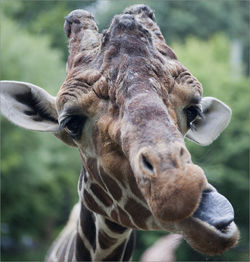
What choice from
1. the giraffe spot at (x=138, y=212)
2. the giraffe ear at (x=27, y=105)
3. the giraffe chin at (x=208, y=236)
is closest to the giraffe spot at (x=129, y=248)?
the giraffe spot at (x=138, y=212)

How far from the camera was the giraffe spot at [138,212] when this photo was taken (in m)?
3.68

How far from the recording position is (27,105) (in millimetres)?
4625

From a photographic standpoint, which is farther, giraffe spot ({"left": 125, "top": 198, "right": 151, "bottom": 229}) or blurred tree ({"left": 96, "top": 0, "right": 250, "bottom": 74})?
blurred tree ({"left": 96, "top": 0, "right": 250, "bottom": 74})

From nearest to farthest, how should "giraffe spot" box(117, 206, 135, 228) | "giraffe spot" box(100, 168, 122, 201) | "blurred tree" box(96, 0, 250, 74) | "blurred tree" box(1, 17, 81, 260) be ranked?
"giraffe spot" box(100, 168, 122, 201) → "giraffe spot" box(117, 206, 135, 228) → "blurred tree" box(1, 17, 81, 260) → "blurred tree" box(96, 0, 250, 74)

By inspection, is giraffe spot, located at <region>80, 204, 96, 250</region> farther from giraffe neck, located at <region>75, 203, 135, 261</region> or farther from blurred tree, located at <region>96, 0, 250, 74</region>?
blurred tree, located at <region>96, 0, 250, 74</region>

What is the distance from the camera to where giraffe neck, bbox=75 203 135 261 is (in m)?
4.44

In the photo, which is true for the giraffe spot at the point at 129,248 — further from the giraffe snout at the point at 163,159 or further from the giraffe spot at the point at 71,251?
the giraffe snout at the point at 163,159

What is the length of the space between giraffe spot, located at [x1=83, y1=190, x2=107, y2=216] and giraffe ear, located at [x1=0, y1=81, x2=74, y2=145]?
0.63m

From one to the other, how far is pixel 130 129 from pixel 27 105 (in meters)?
1.58

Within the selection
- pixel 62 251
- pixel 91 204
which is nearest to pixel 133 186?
pixel 91 204

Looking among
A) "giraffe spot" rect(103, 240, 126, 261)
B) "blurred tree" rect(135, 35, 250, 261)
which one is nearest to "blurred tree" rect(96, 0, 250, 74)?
"blurred tree" rect(135, 35, 250, 261)

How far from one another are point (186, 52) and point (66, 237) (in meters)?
26.8

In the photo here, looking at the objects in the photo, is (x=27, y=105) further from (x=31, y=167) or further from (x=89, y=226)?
(x=31, y=167)

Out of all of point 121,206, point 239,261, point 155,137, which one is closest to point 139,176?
point 155,137
